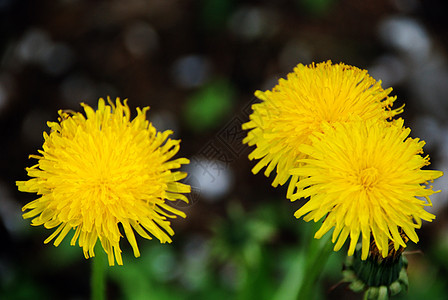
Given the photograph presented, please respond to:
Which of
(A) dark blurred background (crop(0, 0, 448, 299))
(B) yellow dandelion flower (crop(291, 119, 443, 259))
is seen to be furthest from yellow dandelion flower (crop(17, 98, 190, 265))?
(A) dark blurred background (crop(0, 0, 448, 299))

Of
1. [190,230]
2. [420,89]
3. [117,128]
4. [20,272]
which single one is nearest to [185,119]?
[190,230]

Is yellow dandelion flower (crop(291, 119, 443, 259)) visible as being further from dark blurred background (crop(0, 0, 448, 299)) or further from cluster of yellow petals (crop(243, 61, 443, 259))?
dark blurred background (crop(0, 0, 448, 299))

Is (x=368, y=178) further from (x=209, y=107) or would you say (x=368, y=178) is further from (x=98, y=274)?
(x=209, y=107)

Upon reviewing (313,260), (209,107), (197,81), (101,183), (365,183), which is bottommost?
(101,183)

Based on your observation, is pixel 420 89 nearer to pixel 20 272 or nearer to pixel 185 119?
pixel 185 119

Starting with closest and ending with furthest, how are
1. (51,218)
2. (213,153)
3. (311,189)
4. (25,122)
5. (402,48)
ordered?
(311,189), (51,218), (213,153), (25,122), (402,48)

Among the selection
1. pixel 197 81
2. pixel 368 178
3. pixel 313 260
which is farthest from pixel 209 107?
pixel 368 178
